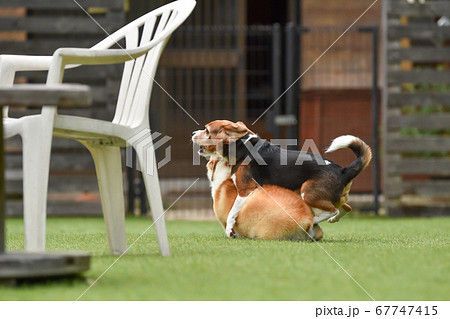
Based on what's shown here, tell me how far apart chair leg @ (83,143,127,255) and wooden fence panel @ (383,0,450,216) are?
3.21 m

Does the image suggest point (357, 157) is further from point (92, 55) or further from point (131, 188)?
point (131, 188)

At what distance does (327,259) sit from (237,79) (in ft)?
14.5

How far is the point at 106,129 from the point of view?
2.52m

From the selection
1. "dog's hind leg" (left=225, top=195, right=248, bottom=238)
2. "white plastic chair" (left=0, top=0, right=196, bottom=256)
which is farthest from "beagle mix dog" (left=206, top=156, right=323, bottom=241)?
"white plastic chair" (left=0, top=0, right=196, bottom=256)

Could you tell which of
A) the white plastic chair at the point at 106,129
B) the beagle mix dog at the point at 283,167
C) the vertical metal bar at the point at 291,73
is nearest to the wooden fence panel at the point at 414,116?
the vertical metal bar at the point at 291,73

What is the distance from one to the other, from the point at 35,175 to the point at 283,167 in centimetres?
125

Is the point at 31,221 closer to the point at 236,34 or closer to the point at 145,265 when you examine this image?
the point at 145,265

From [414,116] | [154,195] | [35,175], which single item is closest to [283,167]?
[154,195]

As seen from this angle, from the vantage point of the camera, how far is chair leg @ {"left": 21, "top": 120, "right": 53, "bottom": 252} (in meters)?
2.30

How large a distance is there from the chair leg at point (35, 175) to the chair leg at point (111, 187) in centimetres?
51

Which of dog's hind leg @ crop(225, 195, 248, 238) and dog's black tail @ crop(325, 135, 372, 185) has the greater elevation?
dog's black tail @ crop(325, 135, 372, 185)

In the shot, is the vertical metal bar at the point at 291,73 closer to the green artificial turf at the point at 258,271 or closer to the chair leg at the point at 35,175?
the green artificial turf at the point at 258,271

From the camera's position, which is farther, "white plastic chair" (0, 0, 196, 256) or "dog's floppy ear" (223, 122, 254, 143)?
"dog's floppy ear" (223, 122, 254, 143)

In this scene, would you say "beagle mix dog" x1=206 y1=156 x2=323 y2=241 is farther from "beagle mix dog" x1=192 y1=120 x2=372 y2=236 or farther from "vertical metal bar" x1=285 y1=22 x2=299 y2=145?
"vertical metal bar" x1=285 y1=22 x2=299 y2=145
